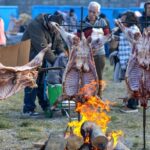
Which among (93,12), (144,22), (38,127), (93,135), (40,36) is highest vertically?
(93,12)

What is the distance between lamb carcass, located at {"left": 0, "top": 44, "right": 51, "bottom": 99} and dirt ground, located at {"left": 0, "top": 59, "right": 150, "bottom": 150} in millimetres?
1178

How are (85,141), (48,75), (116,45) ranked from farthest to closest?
(116,45), (48,75), (85,141)

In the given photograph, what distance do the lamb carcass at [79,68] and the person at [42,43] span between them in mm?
2422

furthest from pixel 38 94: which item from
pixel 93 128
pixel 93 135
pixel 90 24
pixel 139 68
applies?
pixel 93 135

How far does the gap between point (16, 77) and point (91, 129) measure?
1.22 m

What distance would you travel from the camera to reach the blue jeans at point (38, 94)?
41.2 ft

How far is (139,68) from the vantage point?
361 inches

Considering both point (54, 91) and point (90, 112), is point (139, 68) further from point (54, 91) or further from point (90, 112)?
point (54, 91)

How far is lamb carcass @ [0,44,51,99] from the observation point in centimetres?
823

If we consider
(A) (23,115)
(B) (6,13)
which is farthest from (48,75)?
(B) (6,13)

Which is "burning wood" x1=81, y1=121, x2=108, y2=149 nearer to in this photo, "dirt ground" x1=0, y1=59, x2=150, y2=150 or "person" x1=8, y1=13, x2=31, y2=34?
"dirt ground" x1=0, y1=59, x2=150, y2=150

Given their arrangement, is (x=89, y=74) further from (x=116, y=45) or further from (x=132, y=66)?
(x=116, y=45)

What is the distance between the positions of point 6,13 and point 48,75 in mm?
16310

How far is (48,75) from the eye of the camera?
12539 mm
